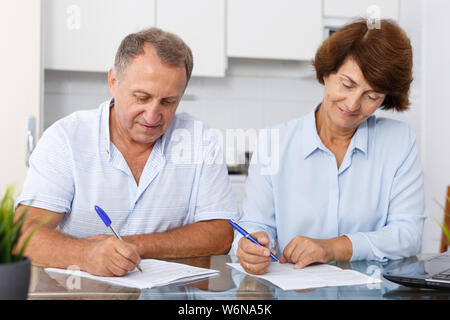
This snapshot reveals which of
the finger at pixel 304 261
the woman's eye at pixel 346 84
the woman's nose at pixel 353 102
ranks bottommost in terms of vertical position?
the finger at pixel 304 261

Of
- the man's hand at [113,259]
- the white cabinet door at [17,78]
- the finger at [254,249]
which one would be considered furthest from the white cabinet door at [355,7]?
the man's hand at [113,259]

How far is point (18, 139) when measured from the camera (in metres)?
2.67

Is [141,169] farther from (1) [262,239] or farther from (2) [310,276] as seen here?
(2) [310,276]

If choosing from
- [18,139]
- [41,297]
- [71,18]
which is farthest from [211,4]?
[41,297]

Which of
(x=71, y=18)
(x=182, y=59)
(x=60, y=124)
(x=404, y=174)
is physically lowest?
(x=404, y=174)

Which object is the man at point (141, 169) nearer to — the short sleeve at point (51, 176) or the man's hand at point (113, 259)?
the short sleeve at point (51, 176)

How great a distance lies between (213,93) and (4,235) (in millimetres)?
2867

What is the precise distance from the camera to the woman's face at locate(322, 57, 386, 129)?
144cm

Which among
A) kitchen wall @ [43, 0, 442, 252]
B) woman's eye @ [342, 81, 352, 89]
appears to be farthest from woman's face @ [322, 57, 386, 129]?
kitchen wall @ [43, 0, 442, 252]

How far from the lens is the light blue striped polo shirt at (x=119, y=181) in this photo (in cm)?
145

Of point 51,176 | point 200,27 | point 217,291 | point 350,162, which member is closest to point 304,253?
point 217,291

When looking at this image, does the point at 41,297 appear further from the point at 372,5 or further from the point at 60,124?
the point at 372,5

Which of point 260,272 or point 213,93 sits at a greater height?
point 213,93

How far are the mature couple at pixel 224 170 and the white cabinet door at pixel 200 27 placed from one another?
60.0 inches
